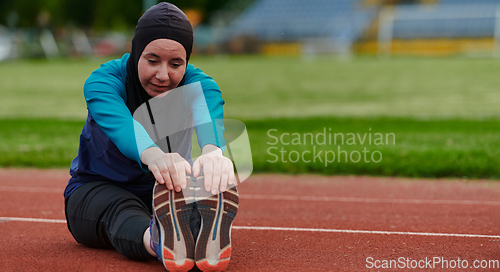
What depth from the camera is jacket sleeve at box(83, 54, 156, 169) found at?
2.87m

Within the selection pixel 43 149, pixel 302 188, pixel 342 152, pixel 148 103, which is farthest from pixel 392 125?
pixel 148 103

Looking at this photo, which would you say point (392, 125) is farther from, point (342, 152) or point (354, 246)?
point (354, 246)

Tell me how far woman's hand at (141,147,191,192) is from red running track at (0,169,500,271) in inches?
23.8

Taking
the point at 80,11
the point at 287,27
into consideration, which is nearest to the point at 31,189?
the point at 287,27

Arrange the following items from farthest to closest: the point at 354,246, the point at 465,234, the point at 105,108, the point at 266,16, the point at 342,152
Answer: the point at 266,16 → the point at 342,152 → the point at 465,234 → the point at 354,246 → the point at 105,108

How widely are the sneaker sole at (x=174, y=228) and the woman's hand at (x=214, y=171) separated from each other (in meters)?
0.15

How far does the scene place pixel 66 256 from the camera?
324cm

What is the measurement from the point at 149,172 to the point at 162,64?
24.6 inches

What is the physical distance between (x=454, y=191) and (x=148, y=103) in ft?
12.2

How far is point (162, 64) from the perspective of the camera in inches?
121

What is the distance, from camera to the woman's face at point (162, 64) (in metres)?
3.04

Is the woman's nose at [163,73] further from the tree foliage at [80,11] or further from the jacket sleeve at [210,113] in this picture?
the tree foliage at [80,11]

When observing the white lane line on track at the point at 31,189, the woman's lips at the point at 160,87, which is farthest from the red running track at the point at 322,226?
the woman's lips at the point at 160,87

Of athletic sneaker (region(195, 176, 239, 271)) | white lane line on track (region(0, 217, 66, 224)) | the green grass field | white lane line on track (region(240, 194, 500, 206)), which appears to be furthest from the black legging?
the green grass field
